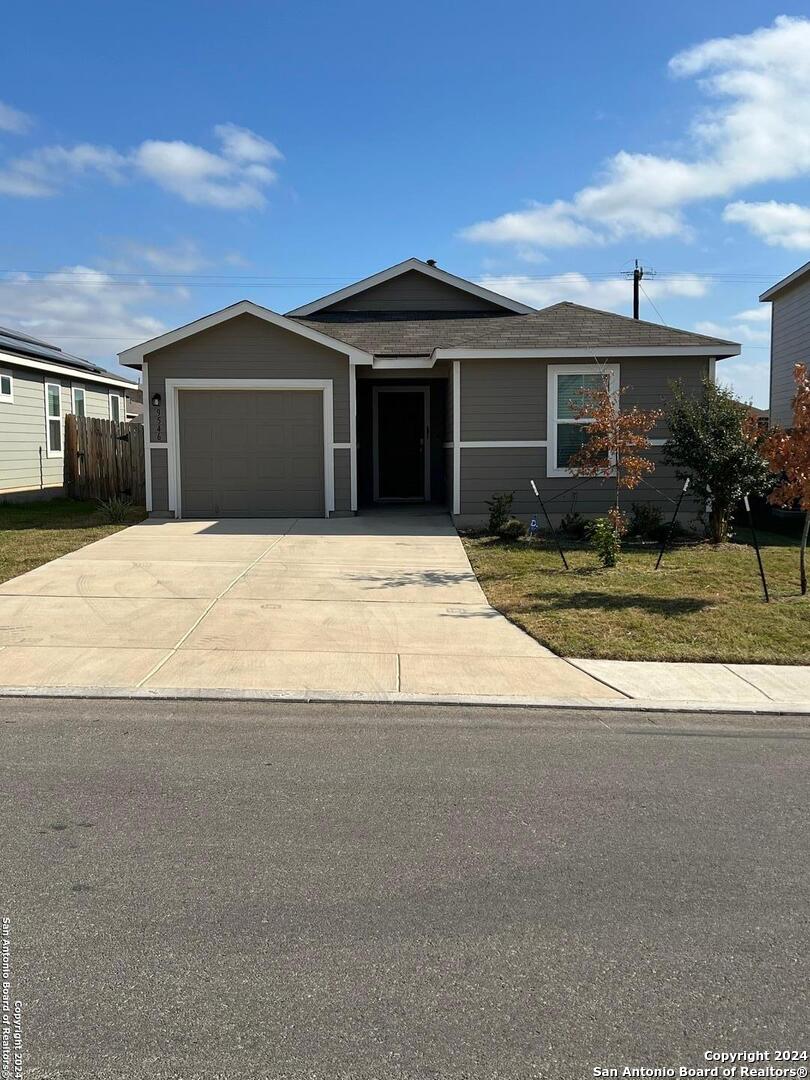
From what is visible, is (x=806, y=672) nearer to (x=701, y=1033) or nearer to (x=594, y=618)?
(x=594, y=618)

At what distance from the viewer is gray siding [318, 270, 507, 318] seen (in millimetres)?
19688

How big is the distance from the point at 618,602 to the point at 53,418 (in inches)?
699

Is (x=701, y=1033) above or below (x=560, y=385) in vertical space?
below

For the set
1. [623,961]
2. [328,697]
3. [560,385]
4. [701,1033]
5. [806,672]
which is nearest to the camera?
[701,1033]

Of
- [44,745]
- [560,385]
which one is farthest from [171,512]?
[44,745]

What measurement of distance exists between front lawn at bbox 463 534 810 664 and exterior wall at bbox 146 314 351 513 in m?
4.63

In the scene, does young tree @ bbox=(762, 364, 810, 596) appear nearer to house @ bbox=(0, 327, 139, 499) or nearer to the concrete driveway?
the concrete driveway

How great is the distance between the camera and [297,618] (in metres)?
9.14

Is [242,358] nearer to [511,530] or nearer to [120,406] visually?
[511,530]

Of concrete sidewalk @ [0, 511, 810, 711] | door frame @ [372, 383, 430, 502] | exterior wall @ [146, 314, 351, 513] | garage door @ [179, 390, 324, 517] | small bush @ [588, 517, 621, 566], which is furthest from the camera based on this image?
door frame @ [372, 383, 430, 502]

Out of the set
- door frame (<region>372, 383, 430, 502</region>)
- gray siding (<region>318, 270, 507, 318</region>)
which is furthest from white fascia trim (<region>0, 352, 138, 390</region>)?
door frame (<region>372, 383, 430, 502</region>)

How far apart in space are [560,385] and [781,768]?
11206 mm

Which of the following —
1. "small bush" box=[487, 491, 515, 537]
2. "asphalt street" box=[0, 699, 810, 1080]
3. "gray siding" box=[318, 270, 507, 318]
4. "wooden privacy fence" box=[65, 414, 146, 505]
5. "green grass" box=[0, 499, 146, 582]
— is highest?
"gray siding" box=[318, 270, 507, 318]

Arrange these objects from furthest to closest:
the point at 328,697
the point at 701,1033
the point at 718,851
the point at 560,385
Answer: the point at 560,385 → the point at 328,697 → the point at 718,851 → the point at 701,1033
